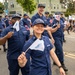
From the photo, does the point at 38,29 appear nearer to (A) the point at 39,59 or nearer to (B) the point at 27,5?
(A) the point at 39,59

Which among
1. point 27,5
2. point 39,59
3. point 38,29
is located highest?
point 38,29

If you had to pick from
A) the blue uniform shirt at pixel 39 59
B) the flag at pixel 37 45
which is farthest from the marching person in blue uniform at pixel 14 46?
the flag at pixel 37 45

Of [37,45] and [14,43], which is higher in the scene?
[37,45]

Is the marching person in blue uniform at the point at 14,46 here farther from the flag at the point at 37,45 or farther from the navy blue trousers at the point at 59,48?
the navy blue trousers at the point at 59,48

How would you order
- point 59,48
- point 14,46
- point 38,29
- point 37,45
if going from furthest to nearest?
point 59,48 < point 14,46 < point 38,29 < point 37,45

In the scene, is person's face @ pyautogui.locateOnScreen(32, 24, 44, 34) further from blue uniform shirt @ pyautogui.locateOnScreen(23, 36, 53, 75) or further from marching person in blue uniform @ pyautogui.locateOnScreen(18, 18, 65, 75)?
blue uniform shirt @ pyautogui.locateOnScreen(23, 36, 53, 75)

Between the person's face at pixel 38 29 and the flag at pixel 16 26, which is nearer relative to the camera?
the person's face at pixel 38 29

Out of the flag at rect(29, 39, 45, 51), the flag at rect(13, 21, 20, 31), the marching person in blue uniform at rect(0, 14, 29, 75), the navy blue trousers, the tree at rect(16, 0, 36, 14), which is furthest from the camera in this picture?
the tree at rect(16, 0, 36, 14)

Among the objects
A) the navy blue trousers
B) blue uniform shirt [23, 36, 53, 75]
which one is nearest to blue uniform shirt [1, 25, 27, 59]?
blue uniform shirt [23, 36, 53, 75]

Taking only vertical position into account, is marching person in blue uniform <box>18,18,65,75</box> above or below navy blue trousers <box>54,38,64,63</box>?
above

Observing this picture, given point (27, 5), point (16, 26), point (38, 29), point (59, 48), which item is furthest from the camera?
point (27, 5)

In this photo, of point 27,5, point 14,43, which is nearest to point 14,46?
point 14,43

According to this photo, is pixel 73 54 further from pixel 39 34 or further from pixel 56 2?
pixel 56 2

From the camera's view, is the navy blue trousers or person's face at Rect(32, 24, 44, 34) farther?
the navy blue trousers
